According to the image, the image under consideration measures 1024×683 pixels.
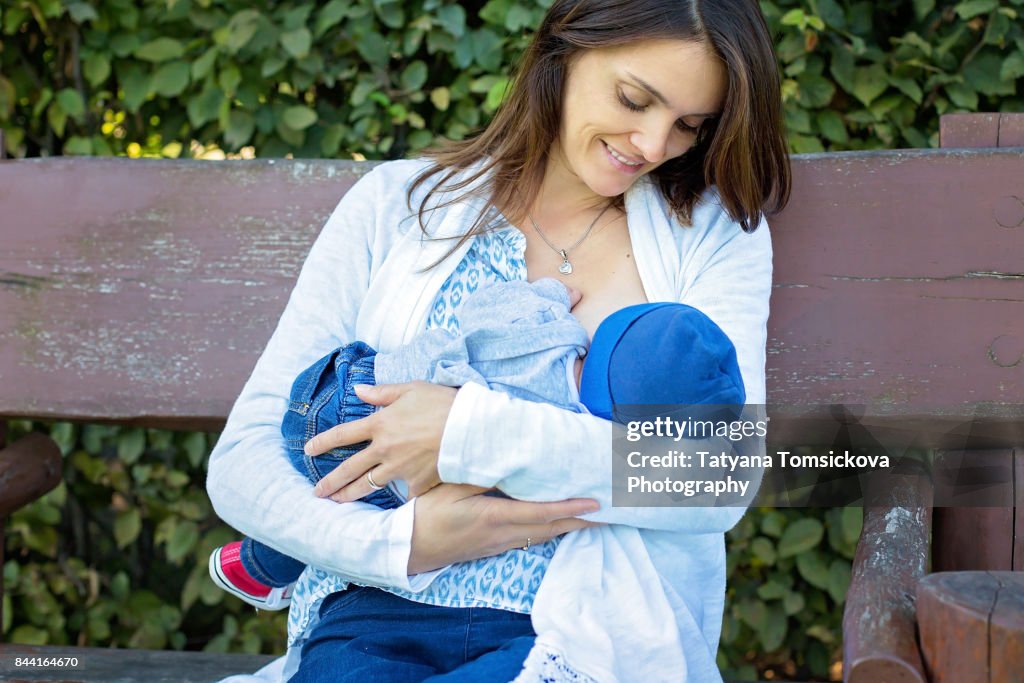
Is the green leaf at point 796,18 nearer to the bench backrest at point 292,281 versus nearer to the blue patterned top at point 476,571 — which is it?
the bench backrest at point 292,281

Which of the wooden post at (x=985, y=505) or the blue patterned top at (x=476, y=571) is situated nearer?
the blue patterned top at (x=476, y=571)

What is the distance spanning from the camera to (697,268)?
6.10 feet

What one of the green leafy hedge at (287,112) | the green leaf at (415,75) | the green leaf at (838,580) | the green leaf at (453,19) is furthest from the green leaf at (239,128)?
the green leaf at (838,580)

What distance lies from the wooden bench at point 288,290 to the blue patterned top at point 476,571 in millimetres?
448

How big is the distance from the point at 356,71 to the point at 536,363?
1.30m

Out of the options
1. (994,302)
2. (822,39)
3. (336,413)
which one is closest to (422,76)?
(822,39)

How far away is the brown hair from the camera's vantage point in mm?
1731

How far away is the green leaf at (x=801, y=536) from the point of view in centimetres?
265

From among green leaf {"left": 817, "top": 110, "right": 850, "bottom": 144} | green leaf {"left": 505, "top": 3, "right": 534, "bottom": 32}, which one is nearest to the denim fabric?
green leaf {"left": 505, "top": 3, "right": 534, "bottom": 32}

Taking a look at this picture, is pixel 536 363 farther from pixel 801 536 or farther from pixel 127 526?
pixel 127 526

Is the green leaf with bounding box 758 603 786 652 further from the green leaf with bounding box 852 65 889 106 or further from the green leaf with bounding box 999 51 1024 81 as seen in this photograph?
the green leaf with bounding box 999 51 1024 81

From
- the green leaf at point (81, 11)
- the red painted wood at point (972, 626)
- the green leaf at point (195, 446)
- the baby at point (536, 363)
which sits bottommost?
the green leaf at point (195, 446)

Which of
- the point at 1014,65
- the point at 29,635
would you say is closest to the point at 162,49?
the point at 29,635

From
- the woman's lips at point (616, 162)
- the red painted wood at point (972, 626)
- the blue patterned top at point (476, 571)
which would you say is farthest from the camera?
the woman's lips at point (616, 162)
